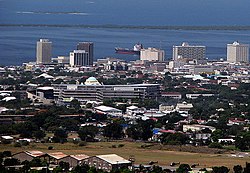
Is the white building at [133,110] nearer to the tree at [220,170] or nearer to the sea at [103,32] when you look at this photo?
the sea at [103,32]

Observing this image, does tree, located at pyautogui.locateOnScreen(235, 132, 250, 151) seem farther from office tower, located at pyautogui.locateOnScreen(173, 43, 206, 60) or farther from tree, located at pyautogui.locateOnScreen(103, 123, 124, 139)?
office tower, located at pyautogui.locateOnScreen(173, 43, 206, 60)

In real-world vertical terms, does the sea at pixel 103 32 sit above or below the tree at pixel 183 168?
above

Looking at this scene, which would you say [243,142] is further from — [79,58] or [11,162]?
[79,58]

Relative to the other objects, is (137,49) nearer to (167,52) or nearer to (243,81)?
(167,52)

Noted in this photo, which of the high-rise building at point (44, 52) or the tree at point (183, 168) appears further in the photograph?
the high-rise building at point (44, 52)

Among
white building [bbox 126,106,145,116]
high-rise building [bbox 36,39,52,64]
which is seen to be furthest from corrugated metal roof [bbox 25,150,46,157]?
high-rise building [bbox 36,39,52,64]

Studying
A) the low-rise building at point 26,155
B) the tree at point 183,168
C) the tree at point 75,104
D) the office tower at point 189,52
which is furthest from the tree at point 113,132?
the office tower at point 189,52

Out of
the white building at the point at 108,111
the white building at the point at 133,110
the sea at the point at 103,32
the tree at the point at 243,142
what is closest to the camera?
the tree at the point at 243,142
